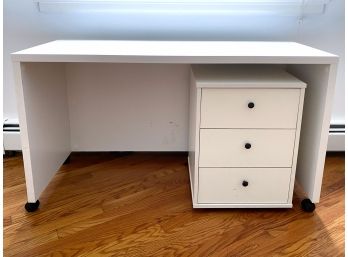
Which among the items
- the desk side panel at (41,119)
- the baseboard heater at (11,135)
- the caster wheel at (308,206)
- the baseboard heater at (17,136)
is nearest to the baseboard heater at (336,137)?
the baseboard heater at (17,136)

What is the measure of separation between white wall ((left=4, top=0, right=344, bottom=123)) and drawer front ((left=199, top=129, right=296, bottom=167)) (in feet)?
1.88

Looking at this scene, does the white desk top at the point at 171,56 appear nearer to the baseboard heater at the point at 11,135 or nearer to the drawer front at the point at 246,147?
the drawer front at the point at 246,147

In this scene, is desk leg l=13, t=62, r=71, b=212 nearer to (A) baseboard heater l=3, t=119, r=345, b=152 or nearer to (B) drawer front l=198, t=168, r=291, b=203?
(A) baseboard heater l=3, t=119, r=345, b=152

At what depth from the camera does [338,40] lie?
1726 mm

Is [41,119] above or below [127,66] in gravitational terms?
below

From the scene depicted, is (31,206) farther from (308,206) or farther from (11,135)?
(308,206)

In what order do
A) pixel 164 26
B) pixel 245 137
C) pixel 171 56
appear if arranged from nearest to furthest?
pixel 171 56
pixel 245 137
pixel 164 26

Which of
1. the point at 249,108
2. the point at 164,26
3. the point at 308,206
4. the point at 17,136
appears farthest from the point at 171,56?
the point at 17,136

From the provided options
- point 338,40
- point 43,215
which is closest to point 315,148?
point 338,40

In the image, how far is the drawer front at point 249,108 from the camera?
1257mm

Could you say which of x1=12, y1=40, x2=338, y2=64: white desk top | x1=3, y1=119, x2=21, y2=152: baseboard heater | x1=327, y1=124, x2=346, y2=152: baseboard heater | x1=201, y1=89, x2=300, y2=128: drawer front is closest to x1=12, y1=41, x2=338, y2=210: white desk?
x1=12, y1=40, x2=338, y2=64: white desk top

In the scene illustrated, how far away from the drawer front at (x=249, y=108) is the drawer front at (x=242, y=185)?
0.18m

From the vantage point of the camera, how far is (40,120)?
1.40 meters

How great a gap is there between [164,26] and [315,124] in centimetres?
79
